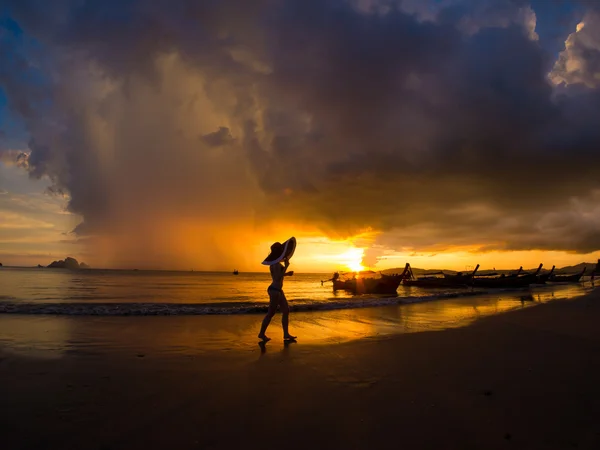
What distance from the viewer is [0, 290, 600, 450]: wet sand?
152 inches

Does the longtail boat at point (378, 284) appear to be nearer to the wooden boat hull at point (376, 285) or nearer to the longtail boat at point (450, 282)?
the wooden boat hull at point (376, 285)

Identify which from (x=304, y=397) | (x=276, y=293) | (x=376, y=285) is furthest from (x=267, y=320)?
(x=376, y=285)

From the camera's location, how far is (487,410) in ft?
15.1

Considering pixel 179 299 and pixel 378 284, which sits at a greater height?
pixel 378 284

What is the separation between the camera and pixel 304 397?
5.18 meters

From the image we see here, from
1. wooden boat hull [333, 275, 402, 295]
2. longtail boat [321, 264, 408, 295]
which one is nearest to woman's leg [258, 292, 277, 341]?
longtail boat [321, 264, 408, 295]

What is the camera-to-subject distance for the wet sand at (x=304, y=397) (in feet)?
12.7

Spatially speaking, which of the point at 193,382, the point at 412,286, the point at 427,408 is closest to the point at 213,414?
the point at 193,382

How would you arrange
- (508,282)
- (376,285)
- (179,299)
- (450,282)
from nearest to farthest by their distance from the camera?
(179,299)
(376,285)
(508,282)
(450,282)

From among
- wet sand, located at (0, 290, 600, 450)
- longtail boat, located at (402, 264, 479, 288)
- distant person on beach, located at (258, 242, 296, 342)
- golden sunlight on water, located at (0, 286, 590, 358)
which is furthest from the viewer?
longtail boat, located at (402, 264, 479, 288)

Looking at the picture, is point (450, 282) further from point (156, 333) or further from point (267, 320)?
point (156, 333)

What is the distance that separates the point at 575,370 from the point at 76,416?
8248mm

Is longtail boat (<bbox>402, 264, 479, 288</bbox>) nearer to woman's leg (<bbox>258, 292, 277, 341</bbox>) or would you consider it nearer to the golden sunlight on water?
the golden sunlight on water

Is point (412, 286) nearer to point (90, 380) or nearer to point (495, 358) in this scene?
point (495, 358)
